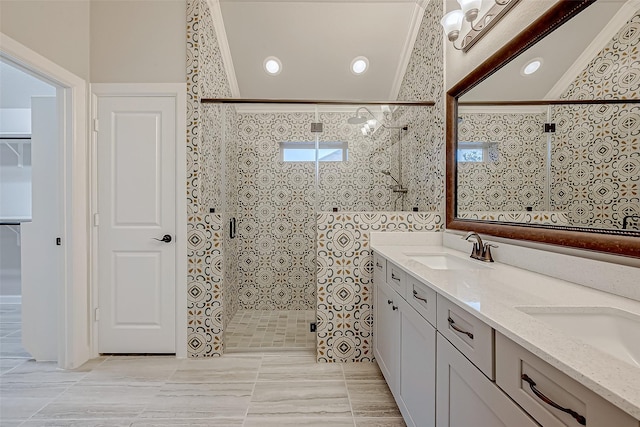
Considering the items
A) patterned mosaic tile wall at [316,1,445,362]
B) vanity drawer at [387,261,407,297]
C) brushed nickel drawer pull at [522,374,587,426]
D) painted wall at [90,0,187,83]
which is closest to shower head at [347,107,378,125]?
patterned mosaic tile wall at [316,1,445,362]

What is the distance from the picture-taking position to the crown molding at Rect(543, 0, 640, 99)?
105 cm

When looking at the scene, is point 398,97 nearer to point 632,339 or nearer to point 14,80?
point 632,339

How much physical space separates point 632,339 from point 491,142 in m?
1.29

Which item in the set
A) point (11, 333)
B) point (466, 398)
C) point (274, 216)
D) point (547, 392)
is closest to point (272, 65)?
point (274, 216)

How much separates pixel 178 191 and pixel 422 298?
1.99 m

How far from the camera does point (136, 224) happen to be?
8.17 ft

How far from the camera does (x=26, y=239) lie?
7.80 feet

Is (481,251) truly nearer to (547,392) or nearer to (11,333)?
(547,392)

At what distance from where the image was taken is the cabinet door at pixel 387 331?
177 centimetres

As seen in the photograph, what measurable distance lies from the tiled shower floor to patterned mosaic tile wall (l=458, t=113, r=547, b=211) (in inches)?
71.7

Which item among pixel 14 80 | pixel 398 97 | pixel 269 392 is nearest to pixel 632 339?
pixel 269 392

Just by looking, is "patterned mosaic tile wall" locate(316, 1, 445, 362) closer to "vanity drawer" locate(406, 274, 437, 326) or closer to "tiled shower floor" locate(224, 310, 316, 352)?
"tiled shower floor" locate(224, 310, 316, 352)

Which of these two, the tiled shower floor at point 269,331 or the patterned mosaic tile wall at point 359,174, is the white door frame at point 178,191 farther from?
the patterned mosaic tile wall at point 359,174

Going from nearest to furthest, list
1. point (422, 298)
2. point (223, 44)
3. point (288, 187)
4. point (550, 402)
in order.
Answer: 1. point (550, 402)
2. point (422, 298)
3. point (223, 44)
4. point (288, 187)
